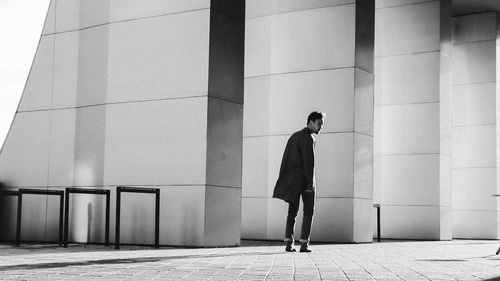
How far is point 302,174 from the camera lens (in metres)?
10.5

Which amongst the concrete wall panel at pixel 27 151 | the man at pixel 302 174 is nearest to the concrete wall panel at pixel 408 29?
the concrete wall panel at pixel 27 151

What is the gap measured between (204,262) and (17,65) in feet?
25.6

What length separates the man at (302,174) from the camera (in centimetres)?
1038

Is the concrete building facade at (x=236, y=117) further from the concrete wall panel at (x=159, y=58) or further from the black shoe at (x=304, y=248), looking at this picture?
the black shoe at (x=304, y=248)

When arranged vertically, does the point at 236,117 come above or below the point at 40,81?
below

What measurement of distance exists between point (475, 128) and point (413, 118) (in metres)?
4.04

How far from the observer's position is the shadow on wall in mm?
13164

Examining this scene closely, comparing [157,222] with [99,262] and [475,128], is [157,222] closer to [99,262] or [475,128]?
[99,262]

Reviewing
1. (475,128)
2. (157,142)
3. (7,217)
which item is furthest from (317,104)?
(475,128)

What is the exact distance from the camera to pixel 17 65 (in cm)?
1433

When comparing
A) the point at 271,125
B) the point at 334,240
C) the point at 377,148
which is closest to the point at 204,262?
the point at 334,240

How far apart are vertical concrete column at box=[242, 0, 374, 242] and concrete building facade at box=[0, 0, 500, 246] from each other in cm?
3

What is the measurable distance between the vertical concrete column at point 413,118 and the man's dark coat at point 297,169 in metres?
8.84

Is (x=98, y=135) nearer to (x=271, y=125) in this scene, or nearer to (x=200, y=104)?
A: (x=200, y=104)
